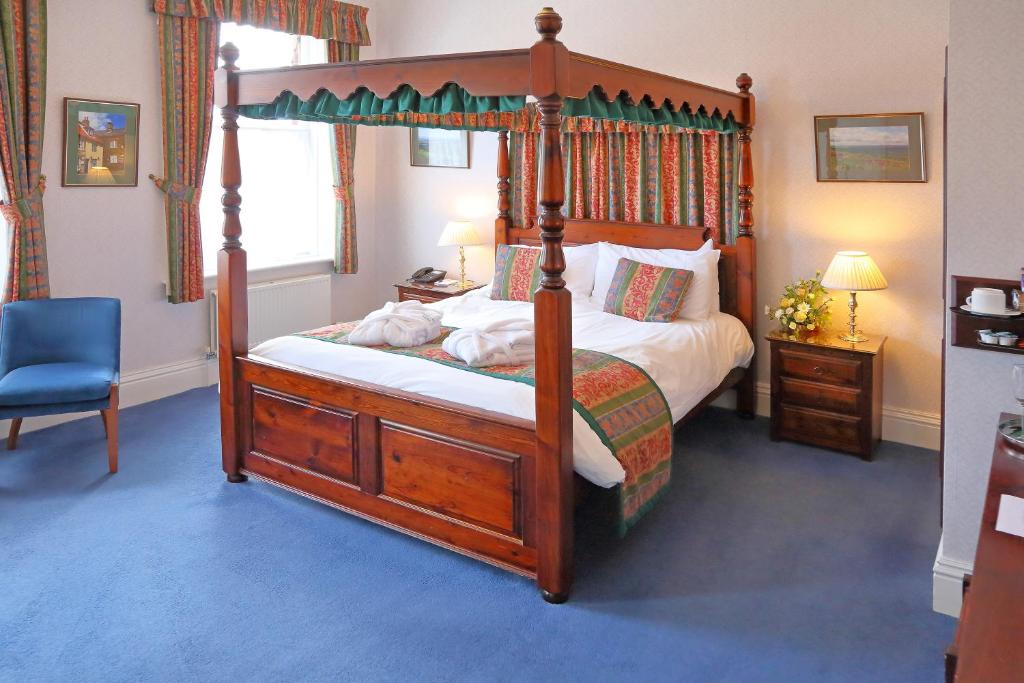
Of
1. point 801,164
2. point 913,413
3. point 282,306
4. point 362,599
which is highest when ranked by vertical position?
point 801,164

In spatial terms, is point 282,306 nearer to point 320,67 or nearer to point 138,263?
point 138,263

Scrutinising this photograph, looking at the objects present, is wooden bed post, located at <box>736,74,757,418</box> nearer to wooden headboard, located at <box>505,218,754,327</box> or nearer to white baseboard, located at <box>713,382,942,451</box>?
wooden headboard, located at <box>505,218,754,327</box>

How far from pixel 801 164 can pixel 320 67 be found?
2.94 meters

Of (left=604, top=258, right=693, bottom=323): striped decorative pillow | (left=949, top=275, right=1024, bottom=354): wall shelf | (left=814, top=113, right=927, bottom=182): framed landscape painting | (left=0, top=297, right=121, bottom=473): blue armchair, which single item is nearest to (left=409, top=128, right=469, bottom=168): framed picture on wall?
(left=604, top=258, right=693, bottom=323): striped decorative pillow

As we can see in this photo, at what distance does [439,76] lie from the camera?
10.3ft

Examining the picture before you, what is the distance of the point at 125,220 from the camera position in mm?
5367

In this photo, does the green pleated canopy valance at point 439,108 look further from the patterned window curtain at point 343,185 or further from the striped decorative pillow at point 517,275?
the patterned window curtain at point 343,185

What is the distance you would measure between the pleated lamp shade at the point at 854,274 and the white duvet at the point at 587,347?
67 cm

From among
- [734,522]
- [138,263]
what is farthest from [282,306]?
[734,522]

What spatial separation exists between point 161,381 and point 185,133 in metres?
1.68

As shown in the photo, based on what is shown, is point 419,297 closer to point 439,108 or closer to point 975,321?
point 439,108

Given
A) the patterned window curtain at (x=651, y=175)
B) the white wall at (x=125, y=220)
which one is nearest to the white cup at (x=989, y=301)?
the patterned window curtain at (x=651, y=175)

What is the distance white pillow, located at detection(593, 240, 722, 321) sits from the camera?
4965 millimetres

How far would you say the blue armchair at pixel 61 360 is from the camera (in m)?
4.21
